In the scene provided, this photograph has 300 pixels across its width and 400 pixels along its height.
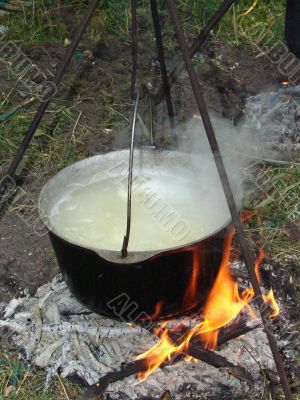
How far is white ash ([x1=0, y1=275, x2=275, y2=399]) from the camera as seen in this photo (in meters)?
2.42

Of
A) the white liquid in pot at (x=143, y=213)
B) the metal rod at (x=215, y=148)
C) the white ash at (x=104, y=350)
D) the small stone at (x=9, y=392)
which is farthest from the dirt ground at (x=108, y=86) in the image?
the metal rod at (x=215, y=148)

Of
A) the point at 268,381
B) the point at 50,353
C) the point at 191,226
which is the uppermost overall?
the point at 191,226

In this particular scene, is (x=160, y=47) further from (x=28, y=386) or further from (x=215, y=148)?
(x=28, y=386)

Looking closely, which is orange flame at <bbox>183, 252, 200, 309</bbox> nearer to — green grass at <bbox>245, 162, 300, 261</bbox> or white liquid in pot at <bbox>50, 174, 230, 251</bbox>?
white liquid in pot at <bbox>50, 174, 230, 251</bbox>

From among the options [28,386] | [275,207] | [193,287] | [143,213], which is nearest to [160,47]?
[143,213]

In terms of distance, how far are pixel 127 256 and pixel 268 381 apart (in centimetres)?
92

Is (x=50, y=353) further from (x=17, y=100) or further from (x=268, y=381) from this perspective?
(x=17, y=100)

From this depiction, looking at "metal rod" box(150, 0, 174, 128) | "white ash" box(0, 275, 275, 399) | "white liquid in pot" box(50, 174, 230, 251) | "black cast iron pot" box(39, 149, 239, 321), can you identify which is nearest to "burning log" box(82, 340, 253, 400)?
"white ash" box(0, 275, 275, 399)

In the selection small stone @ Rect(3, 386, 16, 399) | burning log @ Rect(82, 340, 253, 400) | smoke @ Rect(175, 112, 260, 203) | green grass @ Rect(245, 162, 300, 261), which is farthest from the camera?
smoke @ Rect(175, 112, 260, 203)

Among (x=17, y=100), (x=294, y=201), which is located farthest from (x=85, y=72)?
(x=294, y=201)

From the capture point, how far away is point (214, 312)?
2.70 meters

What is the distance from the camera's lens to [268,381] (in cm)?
247

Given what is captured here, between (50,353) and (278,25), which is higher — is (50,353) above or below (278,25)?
below

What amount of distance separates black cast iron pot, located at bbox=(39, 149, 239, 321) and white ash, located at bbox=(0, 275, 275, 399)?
24 cm
